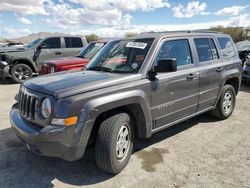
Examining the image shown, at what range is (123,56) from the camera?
170 inches

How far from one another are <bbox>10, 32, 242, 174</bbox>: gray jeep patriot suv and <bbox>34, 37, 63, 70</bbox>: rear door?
687 centimetres

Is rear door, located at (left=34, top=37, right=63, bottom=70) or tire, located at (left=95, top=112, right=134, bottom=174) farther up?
rear door, located at (left=34, top=37, right=63, bottom=70)

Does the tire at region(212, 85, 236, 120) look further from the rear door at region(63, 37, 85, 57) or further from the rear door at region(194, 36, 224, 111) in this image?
the rear door at region(63, 37, 85, 57)

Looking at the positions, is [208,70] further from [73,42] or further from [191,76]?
[73,42]

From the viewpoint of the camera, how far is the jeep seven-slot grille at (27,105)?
3407 millimetres

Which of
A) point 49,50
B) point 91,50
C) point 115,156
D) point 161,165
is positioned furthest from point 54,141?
point 49,50

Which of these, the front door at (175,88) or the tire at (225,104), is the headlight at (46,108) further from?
the tire at (225,104)

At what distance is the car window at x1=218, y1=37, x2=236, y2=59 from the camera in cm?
570

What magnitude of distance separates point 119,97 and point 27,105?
3.96 ft

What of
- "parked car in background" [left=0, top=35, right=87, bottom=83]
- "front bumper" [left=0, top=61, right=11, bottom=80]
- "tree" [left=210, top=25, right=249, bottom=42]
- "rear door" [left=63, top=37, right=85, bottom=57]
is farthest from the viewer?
"tree" [left=210, top=25, right=249, bottom=42]

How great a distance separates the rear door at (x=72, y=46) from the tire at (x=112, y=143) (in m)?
8.25

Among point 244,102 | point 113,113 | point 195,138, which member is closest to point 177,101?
point 195,138

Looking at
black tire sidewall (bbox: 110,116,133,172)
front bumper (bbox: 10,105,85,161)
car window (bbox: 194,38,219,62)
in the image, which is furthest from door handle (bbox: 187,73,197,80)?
front bumper (bbox: 10,105,85,161)

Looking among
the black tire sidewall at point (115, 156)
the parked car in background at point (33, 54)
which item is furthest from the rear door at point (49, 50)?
the black tire sidewall at point (115, 156)
